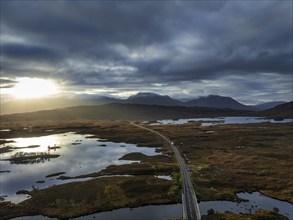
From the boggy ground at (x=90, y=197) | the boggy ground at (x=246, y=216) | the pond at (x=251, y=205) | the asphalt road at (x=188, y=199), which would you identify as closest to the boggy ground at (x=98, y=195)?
the boggy ground at (x=90, y=197)

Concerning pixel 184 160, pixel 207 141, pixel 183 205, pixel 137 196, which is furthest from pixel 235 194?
pixel 207 141

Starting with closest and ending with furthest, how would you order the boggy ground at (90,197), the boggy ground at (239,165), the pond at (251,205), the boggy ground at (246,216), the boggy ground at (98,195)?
1. the boggy ground at (246,216)
2. the pond at (251,205)
3. the boggy ground at (90,197)
4. the boggy ground at (98,195)
5. the boggy ground at (239,165)

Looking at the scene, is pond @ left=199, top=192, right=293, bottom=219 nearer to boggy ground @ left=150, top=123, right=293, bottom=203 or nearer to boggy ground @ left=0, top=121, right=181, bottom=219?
boggy ground @ left=150, top=123, right=293, bottom=203

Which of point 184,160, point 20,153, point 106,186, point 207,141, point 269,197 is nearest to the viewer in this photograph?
point 269,197

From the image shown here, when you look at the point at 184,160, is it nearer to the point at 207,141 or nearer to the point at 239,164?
the point at 239,164

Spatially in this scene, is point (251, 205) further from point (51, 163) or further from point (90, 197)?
point (51, 163)

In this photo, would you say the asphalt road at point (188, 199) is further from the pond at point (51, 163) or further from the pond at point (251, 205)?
the pond at point (51, 163)

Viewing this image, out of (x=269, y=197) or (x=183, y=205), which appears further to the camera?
(x=269, y=197)
